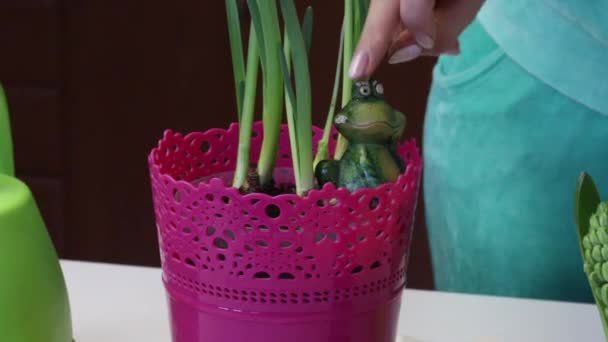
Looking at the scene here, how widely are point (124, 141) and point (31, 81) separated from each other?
6.8 inches

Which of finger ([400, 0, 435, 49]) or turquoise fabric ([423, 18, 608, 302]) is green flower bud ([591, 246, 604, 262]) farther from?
turquoise fabric ([423, 18, 608, 302])

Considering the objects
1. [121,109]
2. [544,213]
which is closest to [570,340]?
[544,213]

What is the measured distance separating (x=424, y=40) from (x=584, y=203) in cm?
10

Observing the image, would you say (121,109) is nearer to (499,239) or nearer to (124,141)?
(124,141)

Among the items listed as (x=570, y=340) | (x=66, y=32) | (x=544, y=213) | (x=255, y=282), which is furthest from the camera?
(x=66, y=32)

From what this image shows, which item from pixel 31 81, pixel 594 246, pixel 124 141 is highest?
pixel 594 246

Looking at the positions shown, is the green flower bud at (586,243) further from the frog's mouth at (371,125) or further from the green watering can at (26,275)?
the green watering can at (26,275)

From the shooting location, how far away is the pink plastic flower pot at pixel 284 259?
1.08 ft

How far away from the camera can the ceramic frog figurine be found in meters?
0.36

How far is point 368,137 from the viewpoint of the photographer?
36 centimetres

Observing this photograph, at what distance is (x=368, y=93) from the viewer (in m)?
0.36

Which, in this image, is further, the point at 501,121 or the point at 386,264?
the point at 501,121

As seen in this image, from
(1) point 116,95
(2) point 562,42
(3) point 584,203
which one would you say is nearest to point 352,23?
(3) point 584,203

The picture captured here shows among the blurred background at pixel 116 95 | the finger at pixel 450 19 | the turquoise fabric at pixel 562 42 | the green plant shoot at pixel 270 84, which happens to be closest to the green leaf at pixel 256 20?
the green plant shoot at pixel 270 84
